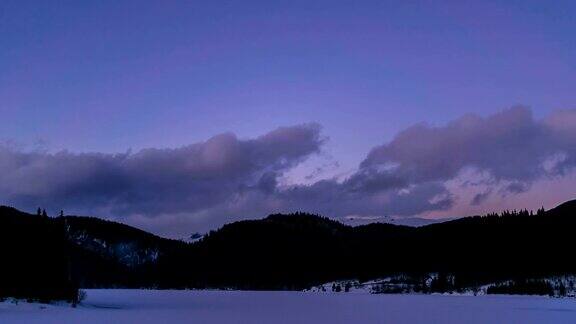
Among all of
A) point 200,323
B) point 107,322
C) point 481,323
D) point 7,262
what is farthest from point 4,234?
point 481,323

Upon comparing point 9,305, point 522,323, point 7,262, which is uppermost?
point 7,262

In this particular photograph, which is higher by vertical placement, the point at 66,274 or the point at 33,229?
the point at 33,229

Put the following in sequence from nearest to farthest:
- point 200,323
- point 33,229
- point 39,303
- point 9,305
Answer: point 200,323 < point 9,305 < point 39,303 < point 33,229

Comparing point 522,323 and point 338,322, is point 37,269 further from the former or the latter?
point 522,323

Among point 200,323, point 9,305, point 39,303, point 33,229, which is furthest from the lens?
point 33,229

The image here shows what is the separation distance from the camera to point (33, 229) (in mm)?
113625

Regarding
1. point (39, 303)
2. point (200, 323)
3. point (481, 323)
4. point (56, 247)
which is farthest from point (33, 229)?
point (481, 323)

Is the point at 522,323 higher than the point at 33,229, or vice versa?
the point at 33,229

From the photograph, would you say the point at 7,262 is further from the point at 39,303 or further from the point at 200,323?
the point at 200,323

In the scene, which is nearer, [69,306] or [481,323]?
[481,323]

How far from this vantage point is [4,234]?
10631cm

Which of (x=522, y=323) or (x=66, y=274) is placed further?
(x=66, y=274)

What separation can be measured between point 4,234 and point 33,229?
24.8 ft

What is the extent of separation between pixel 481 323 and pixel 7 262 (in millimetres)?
74520
